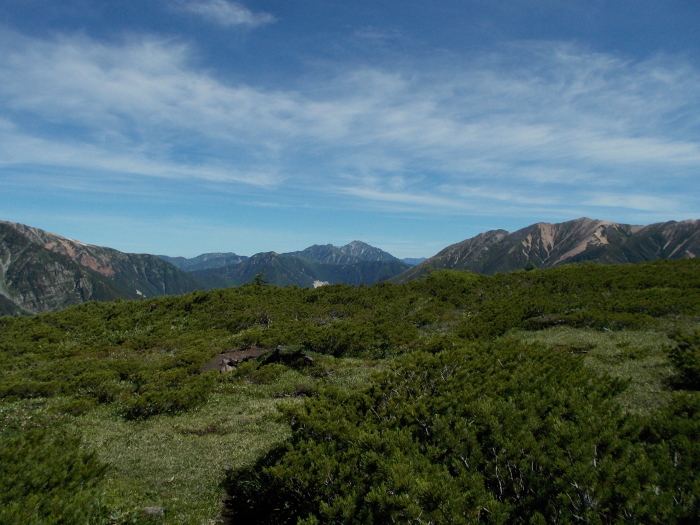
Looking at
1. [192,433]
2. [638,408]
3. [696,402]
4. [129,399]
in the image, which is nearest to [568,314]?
[638,408]

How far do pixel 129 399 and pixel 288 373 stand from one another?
8.40m

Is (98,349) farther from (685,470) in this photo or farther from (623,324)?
(623,324)

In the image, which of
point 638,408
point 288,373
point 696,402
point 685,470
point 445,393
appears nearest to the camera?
point 685,470

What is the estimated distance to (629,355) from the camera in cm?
1622

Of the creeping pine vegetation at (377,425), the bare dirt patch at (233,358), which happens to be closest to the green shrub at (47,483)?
the creeping pine vegetation at (377,425)

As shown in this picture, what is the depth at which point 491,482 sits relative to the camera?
639 centimetres

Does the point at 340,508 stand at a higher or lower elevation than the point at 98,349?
higher

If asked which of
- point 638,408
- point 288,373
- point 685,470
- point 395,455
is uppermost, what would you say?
point 685,470

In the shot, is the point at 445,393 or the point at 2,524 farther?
the point at 445,393

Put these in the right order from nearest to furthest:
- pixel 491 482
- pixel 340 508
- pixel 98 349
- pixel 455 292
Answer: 1. pixel 340 508
2. pixel 491 482
3. pixel 98 349
4. pixel 455 292

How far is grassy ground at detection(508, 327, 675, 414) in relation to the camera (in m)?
11.5

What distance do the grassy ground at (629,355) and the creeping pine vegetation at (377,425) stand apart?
138mm

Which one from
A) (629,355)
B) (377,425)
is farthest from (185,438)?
(629,355)

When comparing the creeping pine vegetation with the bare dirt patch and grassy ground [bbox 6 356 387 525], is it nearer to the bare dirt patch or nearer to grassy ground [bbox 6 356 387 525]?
grassy ground [bbox 6 356 387 525]
